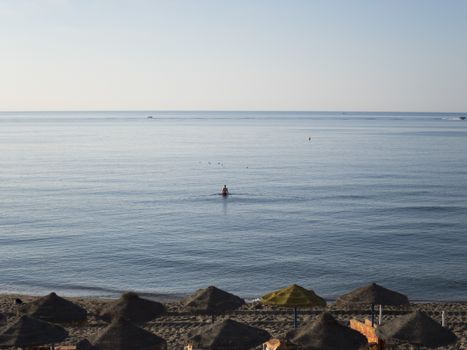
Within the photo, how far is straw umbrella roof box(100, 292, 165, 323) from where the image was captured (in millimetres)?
18906

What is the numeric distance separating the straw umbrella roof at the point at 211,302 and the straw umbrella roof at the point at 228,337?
286 cm

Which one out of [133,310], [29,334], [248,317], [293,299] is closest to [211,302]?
[133,310]

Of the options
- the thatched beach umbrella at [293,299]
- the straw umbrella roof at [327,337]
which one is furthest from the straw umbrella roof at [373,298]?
the straw umbrella roof at [327,337]

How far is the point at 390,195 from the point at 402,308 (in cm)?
3346

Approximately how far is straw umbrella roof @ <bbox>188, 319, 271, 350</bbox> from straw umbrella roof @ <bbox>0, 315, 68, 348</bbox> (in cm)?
374

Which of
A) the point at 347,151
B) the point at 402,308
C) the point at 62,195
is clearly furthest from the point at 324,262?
the point at 347,151

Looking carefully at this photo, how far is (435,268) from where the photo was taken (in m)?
33.6

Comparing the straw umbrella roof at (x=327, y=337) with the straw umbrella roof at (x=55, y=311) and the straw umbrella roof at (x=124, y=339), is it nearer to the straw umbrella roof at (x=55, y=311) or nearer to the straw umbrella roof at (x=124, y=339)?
the straw umbrella roof at (x=124, y=339)

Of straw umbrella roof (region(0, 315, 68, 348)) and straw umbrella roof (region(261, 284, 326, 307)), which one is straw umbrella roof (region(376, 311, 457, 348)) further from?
straw umbrella roof (region(0, 315, 68, 348))

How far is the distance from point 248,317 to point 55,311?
8926 millimetres

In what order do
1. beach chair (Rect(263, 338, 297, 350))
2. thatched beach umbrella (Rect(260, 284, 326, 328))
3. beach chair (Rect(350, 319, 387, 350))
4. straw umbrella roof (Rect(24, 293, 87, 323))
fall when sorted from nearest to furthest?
1. beach chair (Rect(263, 338, 297, 350))
2. straw umbrella roof (Rect(24, 293, 87, 323))
3. beach chair (Rect(350, 319, 387, 350))
4. thatched beach umbrella (Rect(260, 284, 326, 328))

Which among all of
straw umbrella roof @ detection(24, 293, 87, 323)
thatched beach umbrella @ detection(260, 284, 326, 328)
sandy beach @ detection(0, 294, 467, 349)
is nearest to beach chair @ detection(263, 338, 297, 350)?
thatched beach umbrella @ detection(260, 284, 326, 328)

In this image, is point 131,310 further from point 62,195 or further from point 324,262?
point 62,195

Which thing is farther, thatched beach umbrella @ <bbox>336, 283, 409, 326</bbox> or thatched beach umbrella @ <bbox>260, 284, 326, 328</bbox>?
thatched beach umbrella @ <bbox>336, 283, 409, 326</bbox>
